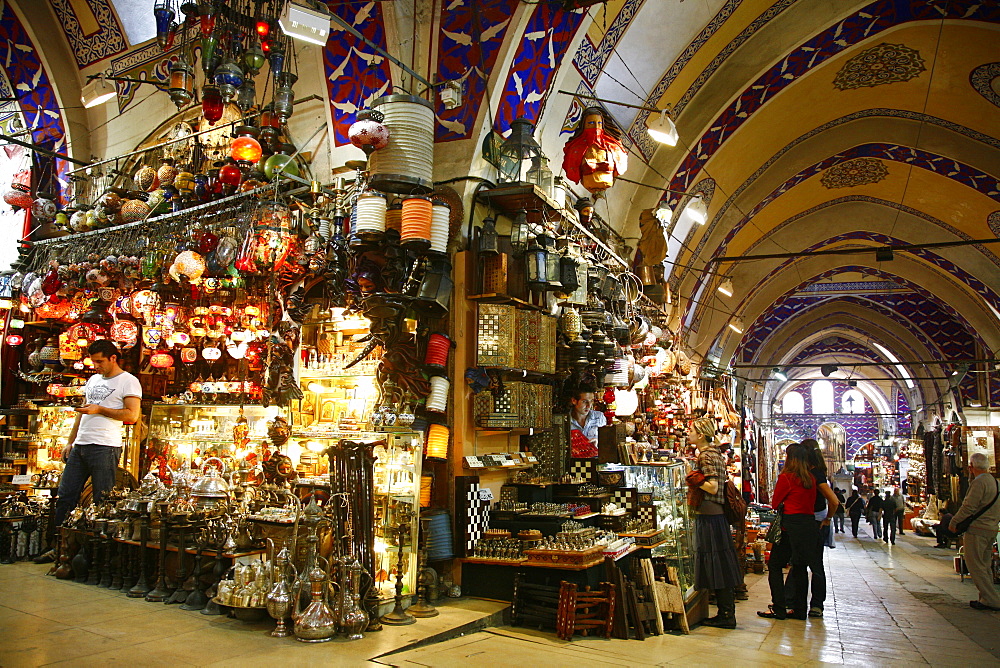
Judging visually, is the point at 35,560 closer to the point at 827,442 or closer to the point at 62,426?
the point at 62,426

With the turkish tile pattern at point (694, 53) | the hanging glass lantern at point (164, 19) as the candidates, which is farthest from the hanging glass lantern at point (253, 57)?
the turkish tile pattern at point (694, 53)

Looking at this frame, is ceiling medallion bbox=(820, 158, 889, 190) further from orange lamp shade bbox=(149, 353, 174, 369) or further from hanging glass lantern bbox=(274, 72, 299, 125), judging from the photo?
orange lamp shade bbox=(149, 353, 174, 369)

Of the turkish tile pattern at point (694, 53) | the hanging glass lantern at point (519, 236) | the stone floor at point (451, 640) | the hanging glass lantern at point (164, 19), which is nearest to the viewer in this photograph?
the stone floor at point (451, 640)

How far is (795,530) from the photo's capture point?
5449mm

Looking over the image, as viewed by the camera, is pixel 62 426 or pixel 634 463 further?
pixel 62 426

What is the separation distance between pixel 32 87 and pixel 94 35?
3.22 ft

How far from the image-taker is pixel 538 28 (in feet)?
18.9

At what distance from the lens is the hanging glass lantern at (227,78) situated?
5.49 metres

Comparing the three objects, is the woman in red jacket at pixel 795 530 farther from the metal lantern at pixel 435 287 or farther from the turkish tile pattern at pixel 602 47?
the turkish tile pattern at pixel 602 47

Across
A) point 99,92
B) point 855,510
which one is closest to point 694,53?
point 99,92

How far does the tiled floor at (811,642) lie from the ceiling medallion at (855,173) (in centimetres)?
661

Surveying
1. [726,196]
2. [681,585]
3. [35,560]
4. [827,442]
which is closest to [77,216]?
[35,560]

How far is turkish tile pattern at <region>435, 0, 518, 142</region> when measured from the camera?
5586mm

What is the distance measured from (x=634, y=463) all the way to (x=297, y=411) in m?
3.13
